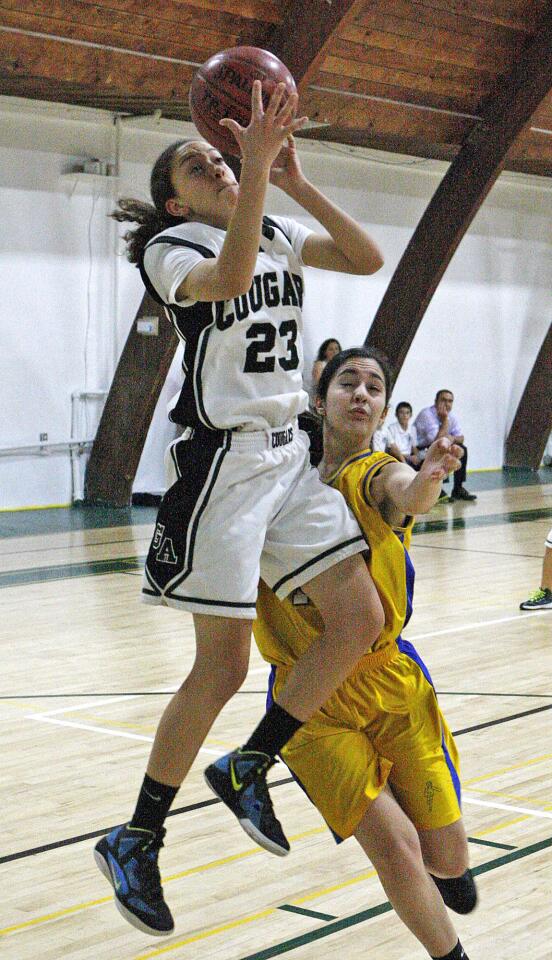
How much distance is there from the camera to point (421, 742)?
2615 millimetres

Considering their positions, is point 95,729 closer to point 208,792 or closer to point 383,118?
point 208,792

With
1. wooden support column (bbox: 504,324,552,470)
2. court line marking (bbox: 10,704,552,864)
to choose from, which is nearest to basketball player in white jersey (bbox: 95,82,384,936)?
court line marking (bbox: 10,704,552,864)

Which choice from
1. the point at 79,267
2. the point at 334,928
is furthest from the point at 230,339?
the point at 79,267

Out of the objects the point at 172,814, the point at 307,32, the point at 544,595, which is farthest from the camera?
the point at 307,32

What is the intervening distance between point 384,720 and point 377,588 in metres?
0.28

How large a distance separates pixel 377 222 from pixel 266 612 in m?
11.4

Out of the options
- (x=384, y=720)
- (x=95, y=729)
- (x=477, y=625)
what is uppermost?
(x=384, y=720)

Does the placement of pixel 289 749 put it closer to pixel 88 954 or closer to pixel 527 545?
pixel 88 954

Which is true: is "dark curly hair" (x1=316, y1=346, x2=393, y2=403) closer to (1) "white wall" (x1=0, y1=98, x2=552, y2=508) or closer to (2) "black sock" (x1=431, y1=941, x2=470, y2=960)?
(2) "black sock" (x1=431, y1=941, x2=470, y2=960)

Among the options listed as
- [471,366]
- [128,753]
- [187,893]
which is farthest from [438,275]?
[187,893]

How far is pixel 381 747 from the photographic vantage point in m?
2.62

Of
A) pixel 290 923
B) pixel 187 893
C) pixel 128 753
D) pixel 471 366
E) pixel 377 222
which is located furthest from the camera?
pixel 471 366

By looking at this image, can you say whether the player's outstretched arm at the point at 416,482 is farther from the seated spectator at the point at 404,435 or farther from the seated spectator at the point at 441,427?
the seated spectator at the point at 441,427

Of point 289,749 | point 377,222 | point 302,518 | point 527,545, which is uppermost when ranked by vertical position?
point 377,222
